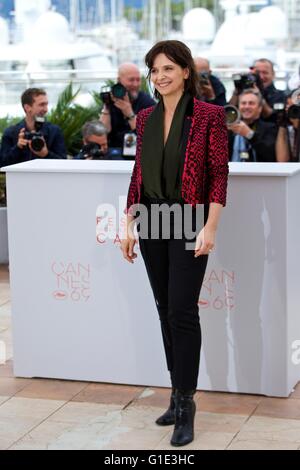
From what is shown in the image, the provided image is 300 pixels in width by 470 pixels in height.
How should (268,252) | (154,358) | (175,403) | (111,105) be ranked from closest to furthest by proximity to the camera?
(175,403)
(268,252)
(154,358)
(111,105)

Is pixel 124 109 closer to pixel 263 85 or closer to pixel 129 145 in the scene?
pixel 129 145

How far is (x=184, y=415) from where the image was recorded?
398cm

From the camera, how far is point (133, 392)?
4.65 m

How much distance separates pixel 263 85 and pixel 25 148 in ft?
8.56

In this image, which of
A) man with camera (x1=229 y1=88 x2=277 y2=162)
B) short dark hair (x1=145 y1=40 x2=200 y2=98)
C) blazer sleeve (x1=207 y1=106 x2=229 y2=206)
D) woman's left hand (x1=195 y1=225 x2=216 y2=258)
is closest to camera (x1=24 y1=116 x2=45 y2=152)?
man with camera (x1=229 y1=88 x2=277 y2=162)

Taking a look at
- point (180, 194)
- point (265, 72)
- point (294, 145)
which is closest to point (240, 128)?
point (294, 145)

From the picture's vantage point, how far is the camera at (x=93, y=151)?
22.8 feet

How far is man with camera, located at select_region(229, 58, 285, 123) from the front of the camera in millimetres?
7793

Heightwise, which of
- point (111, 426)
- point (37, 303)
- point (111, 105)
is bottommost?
point (111, 426)

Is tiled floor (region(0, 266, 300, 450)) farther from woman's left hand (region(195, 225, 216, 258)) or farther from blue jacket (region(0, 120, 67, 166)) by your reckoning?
blue jacket (region(0, 120, 67, 166))

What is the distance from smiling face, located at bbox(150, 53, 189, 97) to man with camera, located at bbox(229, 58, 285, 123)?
3.79 m

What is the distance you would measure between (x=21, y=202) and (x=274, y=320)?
4.60ft
